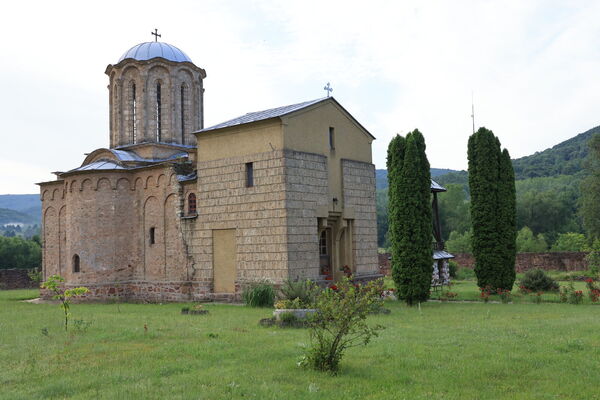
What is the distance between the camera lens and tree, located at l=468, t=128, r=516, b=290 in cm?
1884

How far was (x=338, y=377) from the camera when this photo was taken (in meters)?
7.39

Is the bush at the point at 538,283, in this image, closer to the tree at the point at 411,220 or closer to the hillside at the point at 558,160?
the tree at the point at 411,220

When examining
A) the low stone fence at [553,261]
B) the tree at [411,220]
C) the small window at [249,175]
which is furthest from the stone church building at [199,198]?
the low stone fence at [553,261]

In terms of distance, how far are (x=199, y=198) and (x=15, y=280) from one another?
18.6 m

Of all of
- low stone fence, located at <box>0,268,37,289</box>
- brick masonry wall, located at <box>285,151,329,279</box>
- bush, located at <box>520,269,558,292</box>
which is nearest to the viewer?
brick masonry wall, located at <box>285,151,329,279</box>

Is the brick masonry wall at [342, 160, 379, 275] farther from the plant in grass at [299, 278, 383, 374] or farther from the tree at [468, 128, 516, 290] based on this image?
the plant in grass at [299, 278, 383, 374]

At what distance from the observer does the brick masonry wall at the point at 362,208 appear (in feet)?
66.6

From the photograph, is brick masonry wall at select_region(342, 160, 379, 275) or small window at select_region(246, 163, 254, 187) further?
brick masonry wall at select_region(342, 160, 379, 275)

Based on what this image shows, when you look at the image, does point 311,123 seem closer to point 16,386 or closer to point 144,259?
point 144,259

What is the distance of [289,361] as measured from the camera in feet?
27.4

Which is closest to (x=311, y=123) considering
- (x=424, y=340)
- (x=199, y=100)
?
(x=199, y=100)

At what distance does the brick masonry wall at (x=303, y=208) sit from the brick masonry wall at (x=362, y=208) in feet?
5.44

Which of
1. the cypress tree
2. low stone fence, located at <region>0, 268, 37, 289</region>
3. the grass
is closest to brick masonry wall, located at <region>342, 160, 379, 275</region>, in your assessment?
the cypress tree

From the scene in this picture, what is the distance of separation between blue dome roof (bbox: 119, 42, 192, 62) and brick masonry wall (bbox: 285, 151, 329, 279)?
9.60 metres
